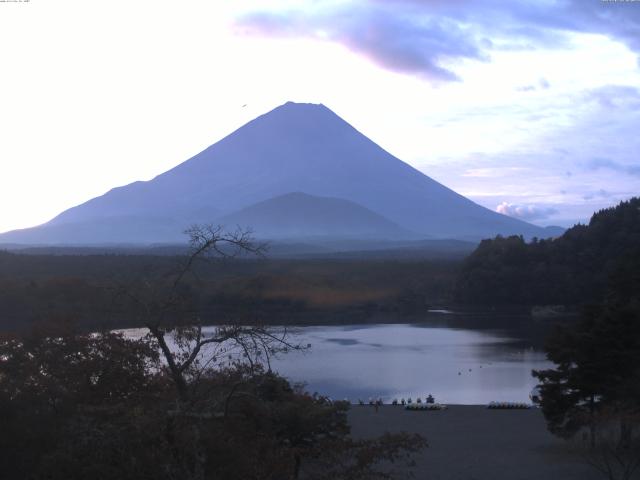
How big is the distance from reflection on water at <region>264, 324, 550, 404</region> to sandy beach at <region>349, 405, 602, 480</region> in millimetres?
2166

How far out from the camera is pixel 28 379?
17.7 feet

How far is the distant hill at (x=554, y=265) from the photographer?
31.9 metres

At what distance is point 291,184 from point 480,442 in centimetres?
10865

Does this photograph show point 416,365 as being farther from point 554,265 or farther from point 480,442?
point 554,265

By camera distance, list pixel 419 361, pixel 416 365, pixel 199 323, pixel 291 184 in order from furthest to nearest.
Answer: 1. pixel 291 184
2. pixel 419 361
3. pixel 416 365
4. pixel 199 323

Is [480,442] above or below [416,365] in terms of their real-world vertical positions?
above

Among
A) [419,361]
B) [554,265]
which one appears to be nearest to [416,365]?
[419,361]

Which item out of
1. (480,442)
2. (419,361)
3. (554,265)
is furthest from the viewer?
(554,265)

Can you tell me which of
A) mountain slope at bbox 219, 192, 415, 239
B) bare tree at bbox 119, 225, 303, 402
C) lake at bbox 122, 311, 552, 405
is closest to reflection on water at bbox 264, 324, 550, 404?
lake at bbox 122, 311, 552, 405

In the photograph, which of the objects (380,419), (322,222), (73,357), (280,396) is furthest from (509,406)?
(322,222)

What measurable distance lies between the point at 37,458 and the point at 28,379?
117cm

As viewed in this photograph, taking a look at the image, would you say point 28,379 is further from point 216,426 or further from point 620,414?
point 620,414

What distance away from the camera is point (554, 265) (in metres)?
33.4

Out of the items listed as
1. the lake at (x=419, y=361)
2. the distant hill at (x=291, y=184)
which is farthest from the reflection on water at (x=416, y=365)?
the distant hill at (x=291, y=184)
